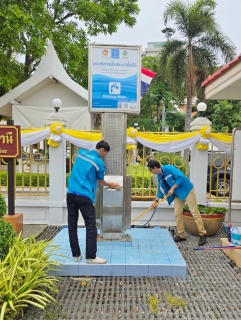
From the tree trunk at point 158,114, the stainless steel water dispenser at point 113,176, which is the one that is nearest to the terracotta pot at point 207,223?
the stainless steel water dispenser at point 113,176

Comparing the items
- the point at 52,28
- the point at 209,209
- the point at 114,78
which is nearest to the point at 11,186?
the point at 114,78

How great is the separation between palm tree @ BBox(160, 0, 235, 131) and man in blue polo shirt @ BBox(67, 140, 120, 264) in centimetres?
1387

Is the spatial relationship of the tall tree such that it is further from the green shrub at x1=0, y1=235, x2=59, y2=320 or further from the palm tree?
the green shrub at x1=0, y1=235, x2=59, y2=320

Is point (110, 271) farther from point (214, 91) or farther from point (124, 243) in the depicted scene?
point (214, 91)

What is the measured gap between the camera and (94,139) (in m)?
6.30

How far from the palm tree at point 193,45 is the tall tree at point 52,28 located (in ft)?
14.8

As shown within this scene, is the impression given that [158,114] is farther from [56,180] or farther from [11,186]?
[11,186]

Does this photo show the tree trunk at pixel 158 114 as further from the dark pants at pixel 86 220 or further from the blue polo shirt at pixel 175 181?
the dark pants at pixel 86 220

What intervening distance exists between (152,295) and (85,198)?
55.0 inches

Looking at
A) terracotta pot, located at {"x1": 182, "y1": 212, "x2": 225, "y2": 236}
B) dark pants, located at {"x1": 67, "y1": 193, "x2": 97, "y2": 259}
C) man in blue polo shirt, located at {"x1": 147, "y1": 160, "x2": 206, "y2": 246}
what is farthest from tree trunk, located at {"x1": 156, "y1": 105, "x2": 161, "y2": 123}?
dark pants, located at {"x1": 67, "y1": 193, "x2": 97, "y2": 259}

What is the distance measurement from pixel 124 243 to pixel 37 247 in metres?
1.54

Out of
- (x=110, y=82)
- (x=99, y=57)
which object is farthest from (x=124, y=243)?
(x=99, y=57)

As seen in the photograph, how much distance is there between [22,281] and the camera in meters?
3.11

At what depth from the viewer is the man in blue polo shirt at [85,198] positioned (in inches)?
153
